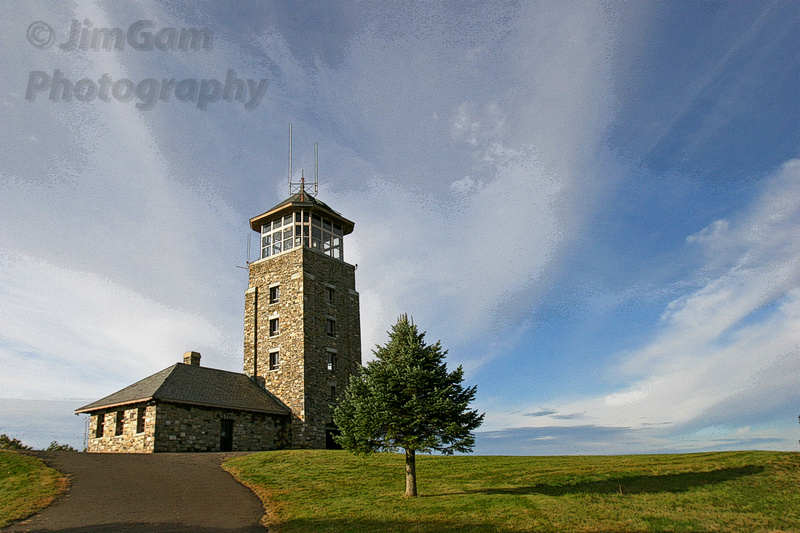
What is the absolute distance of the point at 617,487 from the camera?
1947 centimetres

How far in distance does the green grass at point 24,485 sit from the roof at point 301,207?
21952 millimetres

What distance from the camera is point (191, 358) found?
1372 inches

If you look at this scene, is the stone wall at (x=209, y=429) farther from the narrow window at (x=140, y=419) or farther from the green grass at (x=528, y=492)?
the green grass at (x=528, y=492)

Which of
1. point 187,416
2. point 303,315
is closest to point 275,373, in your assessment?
point 303,315

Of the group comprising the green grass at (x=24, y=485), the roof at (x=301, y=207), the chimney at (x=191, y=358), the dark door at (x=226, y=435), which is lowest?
the green grass at (x=24, y=485)

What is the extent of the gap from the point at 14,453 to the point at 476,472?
60.5 feet

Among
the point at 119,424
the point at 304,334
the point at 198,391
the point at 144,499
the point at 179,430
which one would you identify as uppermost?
the point at 304,334

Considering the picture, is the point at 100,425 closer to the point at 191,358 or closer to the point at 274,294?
the point at 191,358

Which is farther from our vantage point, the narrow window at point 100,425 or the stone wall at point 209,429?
the narrow window at point 100,425

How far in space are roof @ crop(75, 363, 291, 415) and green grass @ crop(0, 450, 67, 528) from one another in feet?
23.7

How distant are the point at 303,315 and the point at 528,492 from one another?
20709mm

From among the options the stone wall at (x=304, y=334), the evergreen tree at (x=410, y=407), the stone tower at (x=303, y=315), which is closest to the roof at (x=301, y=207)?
the stone tower at (x=303, y=315)

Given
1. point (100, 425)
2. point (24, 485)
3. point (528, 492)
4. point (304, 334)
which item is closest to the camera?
point (24, 485)

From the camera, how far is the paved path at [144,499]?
14.0m
